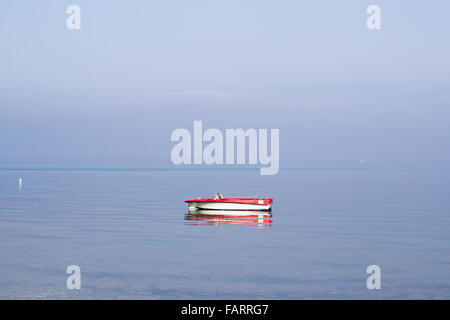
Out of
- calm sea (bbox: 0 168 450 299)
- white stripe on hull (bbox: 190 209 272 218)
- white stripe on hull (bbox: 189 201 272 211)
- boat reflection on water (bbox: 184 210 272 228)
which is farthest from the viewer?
white stripe on hull (bbox: 189 201 272 211)

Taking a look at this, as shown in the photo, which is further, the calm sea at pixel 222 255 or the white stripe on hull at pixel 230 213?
the white stripe on hull at pixel 230 213

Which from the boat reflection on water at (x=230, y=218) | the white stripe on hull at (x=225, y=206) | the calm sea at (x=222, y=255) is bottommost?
the calm sea at (x=222, y=255)

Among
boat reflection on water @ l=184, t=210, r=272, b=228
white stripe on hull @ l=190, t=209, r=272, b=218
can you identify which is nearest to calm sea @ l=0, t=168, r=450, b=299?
boat reflection on water @ l=184, t=210, r=272, b=228

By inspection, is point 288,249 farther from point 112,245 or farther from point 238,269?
point 112,245

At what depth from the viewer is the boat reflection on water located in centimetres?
8612

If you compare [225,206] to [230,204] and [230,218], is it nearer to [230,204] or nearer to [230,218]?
[230,204]

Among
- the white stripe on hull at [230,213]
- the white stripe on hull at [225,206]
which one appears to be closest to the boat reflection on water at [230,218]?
the white stripe on hull at [230,213]

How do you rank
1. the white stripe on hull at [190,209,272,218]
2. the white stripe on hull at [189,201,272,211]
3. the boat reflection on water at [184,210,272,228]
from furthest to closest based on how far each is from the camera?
the white stripe on hull at [189,201,272,211], the white stripe on hull at [190,209,272,218], the boat reflection on water at [184,210,272,228]

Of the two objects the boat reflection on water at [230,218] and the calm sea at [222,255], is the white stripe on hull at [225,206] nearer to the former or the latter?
the boat reflection on water at [230,218]

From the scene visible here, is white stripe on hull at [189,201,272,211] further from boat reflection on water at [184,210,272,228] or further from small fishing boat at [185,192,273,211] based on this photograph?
boat reflection on water at [184,210,272,228]

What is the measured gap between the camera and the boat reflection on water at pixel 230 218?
8612 cm

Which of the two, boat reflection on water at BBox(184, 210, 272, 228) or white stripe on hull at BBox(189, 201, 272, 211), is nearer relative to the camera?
boat reflection on water at BBox(184, 210, 272, 228)
